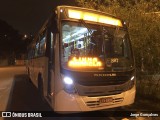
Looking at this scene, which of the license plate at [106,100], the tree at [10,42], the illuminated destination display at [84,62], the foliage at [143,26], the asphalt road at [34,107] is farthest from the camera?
the tree at [10,42]

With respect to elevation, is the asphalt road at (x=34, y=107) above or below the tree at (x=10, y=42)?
below

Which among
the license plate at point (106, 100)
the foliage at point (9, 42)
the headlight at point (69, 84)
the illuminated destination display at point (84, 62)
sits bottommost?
the license plate at point (106, 100)

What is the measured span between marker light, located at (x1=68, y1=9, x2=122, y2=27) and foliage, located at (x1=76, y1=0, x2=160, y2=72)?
341 centimetres

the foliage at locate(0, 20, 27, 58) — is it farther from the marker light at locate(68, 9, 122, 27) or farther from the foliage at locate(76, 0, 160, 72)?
the marker light at locate(68, 9, 122, 27)

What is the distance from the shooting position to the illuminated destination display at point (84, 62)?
805 cm

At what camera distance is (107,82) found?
8367 millimetres

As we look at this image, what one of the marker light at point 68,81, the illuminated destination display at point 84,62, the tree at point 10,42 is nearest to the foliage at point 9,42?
the tree at point 10,42

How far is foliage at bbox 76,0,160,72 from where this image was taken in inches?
476

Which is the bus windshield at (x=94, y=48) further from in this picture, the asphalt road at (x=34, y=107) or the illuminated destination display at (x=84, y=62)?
the asphalt road at (x=34, y=107)

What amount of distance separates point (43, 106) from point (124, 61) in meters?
4.13

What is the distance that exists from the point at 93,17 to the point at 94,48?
101cm

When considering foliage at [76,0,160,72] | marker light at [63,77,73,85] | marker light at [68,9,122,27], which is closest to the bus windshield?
marker light at [68,9,122,27]

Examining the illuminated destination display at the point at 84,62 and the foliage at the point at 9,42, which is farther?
the foliage at the point at 9,42

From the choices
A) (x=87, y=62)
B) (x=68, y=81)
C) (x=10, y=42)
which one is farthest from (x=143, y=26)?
(x=10, y=42)
